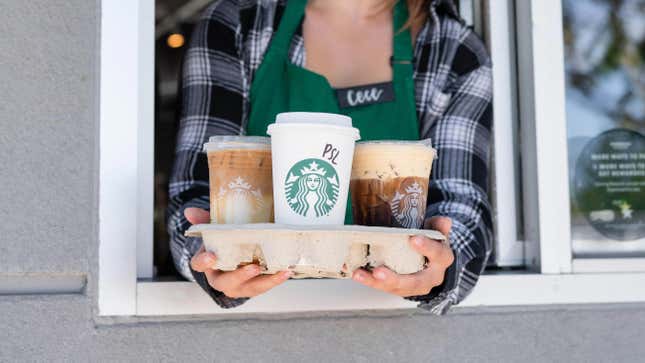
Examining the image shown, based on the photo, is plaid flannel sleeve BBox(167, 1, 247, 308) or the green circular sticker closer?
plaid flannel sleeve BBox(167, 1, 247, 308)

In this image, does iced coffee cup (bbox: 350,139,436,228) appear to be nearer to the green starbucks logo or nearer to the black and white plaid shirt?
the green starbucks logo

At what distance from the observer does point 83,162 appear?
61.3 inches

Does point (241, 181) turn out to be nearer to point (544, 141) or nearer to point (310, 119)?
point (310, 119)

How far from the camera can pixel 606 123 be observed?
6.78 feet

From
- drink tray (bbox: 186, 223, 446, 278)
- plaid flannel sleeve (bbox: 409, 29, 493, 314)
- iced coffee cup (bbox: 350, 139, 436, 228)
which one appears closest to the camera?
drink tray (bbox: 186, 223, 446, 278)

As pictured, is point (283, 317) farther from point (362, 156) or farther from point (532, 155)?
point (532, 155)

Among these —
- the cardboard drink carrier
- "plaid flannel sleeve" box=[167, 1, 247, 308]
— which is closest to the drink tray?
the cardboard drink carrier

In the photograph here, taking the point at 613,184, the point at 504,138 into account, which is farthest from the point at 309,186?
the point at 613,184

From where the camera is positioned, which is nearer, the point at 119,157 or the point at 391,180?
the point at 391,180

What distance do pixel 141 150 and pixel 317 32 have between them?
1.81 feet

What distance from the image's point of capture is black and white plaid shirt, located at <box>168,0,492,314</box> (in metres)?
1.60

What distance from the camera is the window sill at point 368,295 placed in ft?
5.19

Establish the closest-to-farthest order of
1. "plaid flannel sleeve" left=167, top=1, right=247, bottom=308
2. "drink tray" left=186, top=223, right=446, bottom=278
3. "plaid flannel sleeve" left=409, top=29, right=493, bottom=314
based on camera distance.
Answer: "drink tray" left=186, top=223, right=446, bottom=278
"plaid flannel sleeve" left=409, top=29, right=493, bottom=314
"plaid flannel sleeve" left=167, top=1, right=247, bottom=308

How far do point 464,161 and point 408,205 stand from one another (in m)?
0.59
